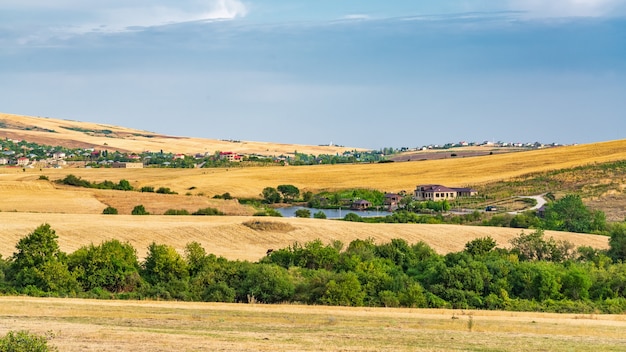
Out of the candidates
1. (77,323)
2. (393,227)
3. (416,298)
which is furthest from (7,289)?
(393,227)

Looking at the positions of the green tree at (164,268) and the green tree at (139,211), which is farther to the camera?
the green tree at (139,211)

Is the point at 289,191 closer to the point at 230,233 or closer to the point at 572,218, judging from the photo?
the point at 572,218

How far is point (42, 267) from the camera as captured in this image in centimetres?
3959

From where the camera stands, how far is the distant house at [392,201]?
116 m

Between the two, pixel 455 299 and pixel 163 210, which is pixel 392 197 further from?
pixel 455 299

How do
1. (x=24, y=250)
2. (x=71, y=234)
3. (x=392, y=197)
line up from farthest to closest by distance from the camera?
(x=392, y=197) → (x=71, y=234) → (x=24, y=250)

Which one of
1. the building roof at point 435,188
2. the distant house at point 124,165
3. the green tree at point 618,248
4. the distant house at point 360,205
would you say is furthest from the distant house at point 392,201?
the distant house at point 124,165

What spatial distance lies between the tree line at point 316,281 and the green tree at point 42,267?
46 mm

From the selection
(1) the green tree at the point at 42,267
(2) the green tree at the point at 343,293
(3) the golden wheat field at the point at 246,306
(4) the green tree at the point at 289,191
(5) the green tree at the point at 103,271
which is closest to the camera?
(3) the golden wheat field at the point at 246,306

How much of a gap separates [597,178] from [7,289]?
101245 mm

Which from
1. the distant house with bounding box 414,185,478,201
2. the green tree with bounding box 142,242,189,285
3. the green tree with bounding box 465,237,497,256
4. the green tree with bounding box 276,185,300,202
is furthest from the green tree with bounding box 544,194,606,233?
the green tree with bounding box 142,242,189,285

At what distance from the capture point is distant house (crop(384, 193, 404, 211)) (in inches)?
4561

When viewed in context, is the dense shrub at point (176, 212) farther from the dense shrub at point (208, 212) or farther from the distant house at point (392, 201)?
the distant house at point (392, 201)

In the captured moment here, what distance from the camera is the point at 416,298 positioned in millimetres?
37156
